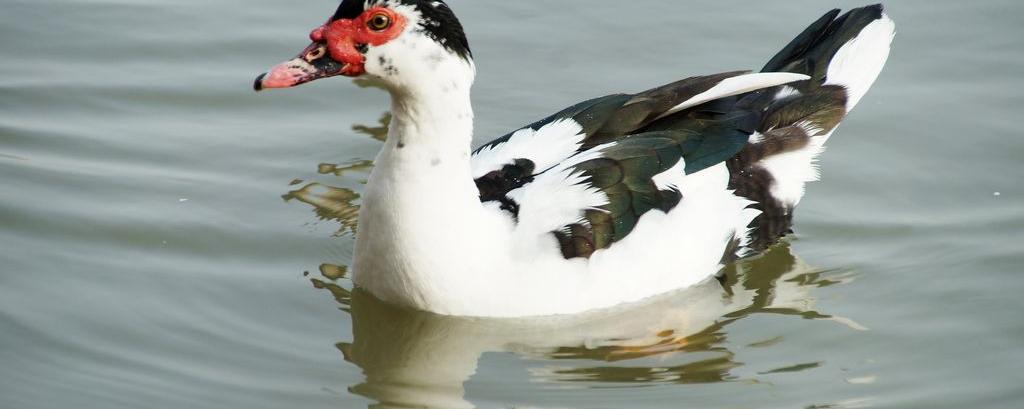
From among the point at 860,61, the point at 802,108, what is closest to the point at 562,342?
the point at 802,108

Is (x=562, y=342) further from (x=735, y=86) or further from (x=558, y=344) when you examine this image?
(x=735, y=86)

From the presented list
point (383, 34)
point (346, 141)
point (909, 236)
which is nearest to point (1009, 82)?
point (909, 236)

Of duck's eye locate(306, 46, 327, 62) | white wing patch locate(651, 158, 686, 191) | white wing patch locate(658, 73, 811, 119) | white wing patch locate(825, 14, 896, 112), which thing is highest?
white wing patch locate(825, 14, 896, 112)

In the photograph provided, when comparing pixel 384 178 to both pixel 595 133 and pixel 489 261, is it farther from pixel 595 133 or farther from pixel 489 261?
pixel 595 133

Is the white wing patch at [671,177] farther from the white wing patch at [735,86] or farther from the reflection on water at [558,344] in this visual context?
the reflection on water at [558,344]

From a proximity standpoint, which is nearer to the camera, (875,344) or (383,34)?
(383,34)

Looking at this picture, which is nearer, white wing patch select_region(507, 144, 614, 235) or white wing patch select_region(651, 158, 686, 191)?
white wing patch select_region(507, 144, 614, 235)

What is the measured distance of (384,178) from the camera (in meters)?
6.02

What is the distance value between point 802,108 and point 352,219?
222 cm

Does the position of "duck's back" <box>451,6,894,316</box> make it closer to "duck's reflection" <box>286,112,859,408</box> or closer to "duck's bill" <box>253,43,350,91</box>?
"duck's reflection" <box>286,112,859,408</box>

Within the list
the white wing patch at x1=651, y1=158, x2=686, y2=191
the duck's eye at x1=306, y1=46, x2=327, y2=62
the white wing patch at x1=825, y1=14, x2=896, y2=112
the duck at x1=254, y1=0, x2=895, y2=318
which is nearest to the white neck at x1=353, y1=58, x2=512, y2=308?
the duck at x1=254, y1=0, x2=895, y2=318

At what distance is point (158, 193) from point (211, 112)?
102 cm

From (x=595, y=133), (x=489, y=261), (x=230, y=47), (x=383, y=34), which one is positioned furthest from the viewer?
(x=230, y=47)

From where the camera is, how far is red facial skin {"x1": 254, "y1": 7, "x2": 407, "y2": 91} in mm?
5680
